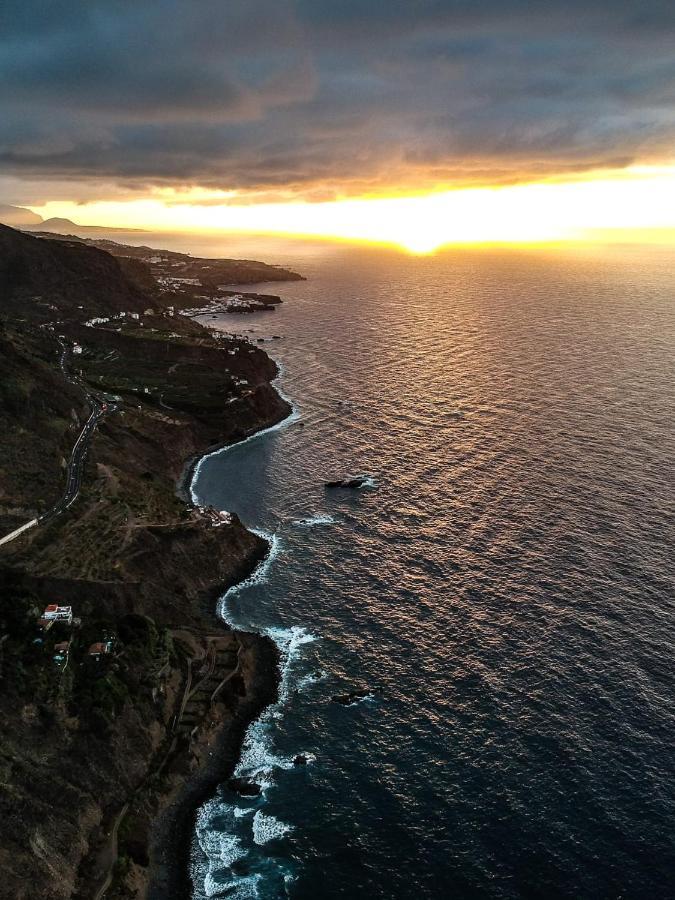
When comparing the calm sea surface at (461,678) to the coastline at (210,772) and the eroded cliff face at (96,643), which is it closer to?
the coastline at (210,772)

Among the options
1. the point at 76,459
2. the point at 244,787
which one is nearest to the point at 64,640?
the point at 244,787

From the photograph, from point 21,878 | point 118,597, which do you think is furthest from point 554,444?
point 21,878

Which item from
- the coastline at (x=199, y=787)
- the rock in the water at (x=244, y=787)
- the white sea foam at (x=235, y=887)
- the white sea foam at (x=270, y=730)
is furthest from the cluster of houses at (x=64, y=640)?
the white sea foam at (x=235, y=887)

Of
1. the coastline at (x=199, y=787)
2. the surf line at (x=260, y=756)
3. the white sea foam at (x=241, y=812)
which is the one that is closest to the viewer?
the coastline at (x=199, y=787)

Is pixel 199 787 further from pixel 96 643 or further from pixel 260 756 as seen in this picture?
pixel 96 643

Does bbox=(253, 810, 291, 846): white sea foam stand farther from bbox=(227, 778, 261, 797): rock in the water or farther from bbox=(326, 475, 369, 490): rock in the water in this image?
bbox=(326, 475, 369, 490): rock in the water
